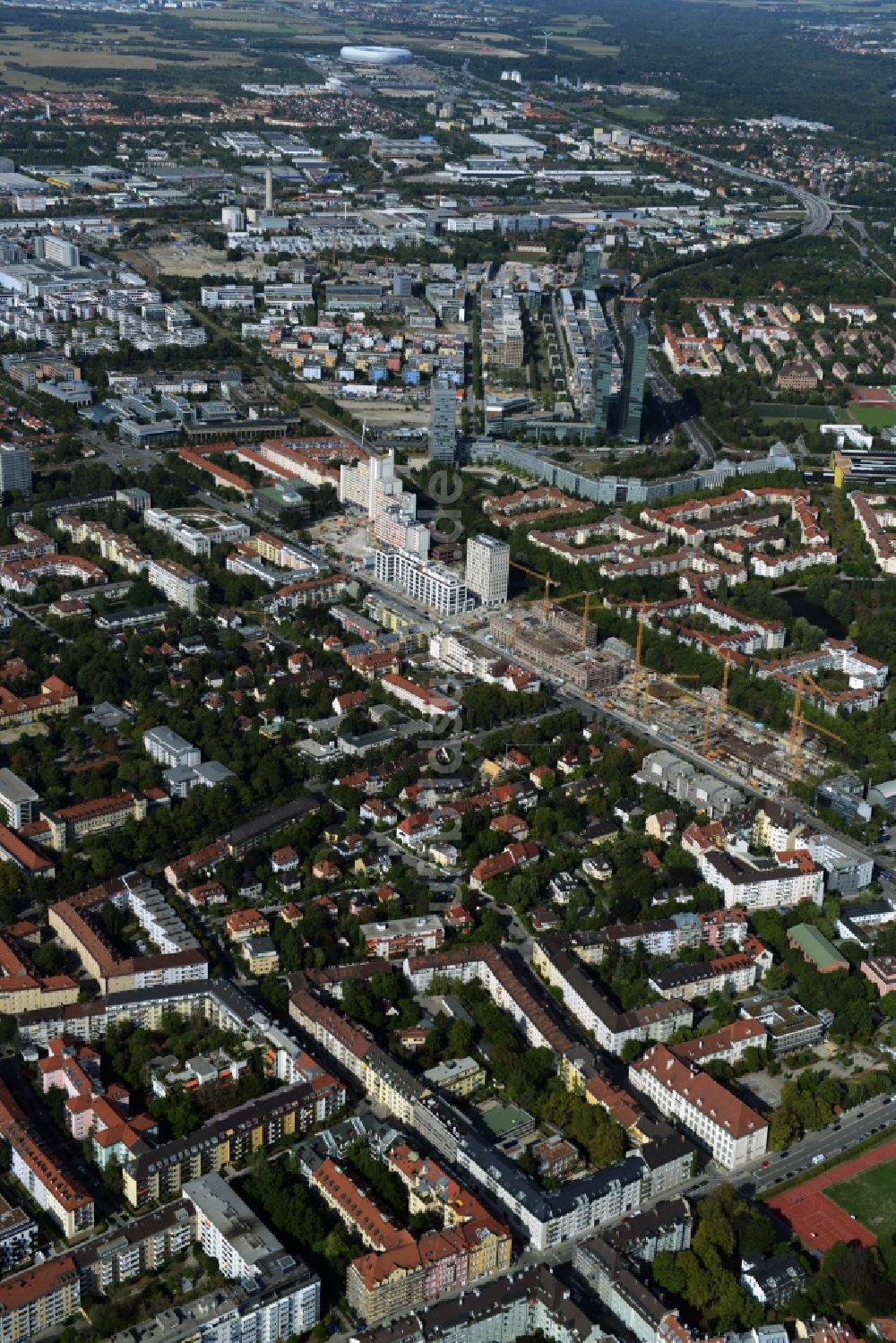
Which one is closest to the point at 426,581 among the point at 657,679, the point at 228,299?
the point at 657,679

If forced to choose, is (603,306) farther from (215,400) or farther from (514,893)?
(514,893)

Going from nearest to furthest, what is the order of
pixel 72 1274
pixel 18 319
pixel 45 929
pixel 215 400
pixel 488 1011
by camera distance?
pixel 72 1274, pixel 488 1011, pixel 45 929, pixel 215 400, pixel 18 319

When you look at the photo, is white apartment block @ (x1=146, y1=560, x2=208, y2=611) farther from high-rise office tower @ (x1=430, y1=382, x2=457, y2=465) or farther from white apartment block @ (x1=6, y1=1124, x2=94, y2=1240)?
white apartment block @ (x1=6, y1=1124, x2=94, y2=1240)

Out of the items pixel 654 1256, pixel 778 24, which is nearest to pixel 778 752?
pixel 654 1256

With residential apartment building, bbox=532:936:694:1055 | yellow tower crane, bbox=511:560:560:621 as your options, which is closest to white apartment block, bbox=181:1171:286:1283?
residential apartment building, bbox=532:936:694:1055

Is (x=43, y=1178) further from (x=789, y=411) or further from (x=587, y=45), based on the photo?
(x=587, y=45)

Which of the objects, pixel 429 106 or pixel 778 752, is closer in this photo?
pixel 778 752

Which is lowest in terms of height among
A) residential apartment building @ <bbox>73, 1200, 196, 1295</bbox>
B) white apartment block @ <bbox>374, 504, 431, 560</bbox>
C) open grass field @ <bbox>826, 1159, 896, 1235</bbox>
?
open grass field @ <bbox>826, 1159, 896, 1235</bbox>
